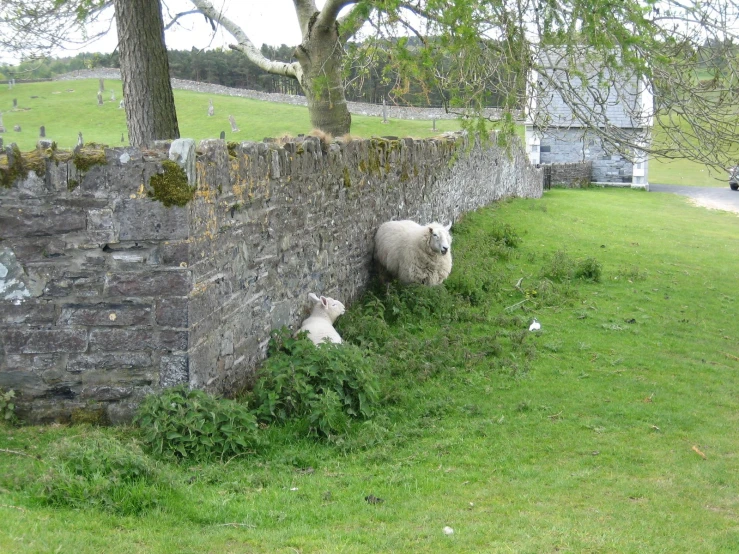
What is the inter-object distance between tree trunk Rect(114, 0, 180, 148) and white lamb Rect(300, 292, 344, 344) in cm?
292

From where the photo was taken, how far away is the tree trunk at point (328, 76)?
14078 mm

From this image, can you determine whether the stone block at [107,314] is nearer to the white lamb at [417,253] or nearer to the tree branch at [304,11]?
the white lamb at [417,253]

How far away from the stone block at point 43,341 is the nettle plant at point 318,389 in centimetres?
162

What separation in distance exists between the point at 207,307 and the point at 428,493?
249 cm

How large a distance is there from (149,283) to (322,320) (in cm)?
291

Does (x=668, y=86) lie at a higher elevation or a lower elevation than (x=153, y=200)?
higher

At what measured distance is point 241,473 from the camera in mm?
5918

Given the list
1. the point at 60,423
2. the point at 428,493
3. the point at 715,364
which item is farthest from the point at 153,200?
the point at 715,364

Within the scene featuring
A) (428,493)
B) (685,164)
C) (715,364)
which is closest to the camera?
(428,493)

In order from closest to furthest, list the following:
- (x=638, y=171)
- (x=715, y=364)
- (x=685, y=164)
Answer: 1. (x=715, y=364)
2. (x=638, y=171)
3. (x=685, y=164)

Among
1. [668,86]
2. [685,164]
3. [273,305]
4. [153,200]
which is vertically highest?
[668,86]

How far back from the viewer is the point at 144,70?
9836 mm

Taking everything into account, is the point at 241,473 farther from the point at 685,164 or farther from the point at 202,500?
the point at 685,164

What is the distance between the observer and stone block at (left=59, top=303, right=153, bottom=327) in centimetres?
647
